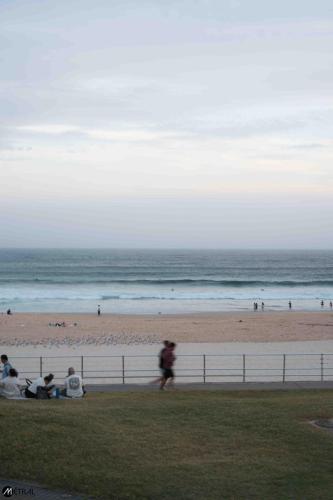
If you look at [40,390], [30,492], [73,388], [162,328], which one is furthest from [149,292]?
[30,492]

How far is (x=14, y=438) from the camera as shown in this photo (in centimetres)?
940

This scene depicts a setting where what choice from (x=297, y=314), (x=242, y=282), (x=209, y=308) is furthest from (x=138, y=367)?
(x=242, y=282)

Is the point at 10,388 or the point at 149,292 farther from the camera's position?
the point at 149,292

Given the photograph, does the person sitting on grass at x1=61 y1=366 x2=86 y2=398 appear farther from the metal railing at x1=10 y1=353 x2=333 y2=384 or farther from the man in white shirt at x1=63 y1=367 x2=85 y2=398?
the metal railing at x1=10 y1=353 x2=333 y2=384

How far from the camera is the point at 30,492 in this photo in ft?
25.3

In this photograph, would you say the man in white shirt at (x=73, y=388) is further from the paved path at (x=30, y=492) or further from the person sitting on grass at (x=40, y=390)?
the paved path at (x=30, y=492)

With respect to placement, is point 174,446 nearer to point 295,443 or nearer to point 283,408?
point 295,443

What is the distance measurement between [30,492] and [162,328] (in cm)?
3040

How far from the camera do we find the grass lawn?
26.5 feet

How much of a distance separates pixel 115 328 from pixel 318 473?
29749 millimetres

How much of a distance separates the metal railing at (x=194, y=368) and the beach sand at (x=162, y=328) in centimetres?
701

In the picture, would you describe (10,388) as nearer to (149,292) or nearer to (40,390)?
(40,390)

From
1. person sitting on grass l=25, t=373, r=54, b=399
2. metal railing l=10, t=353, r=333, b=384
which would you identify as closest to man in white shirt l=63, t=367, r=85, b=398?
person sitting on grass l=25, t=373, r=54, b=399

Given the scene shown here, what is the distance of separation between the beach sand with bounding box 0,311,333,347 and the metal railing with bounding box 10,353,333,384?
7013 millimetres
